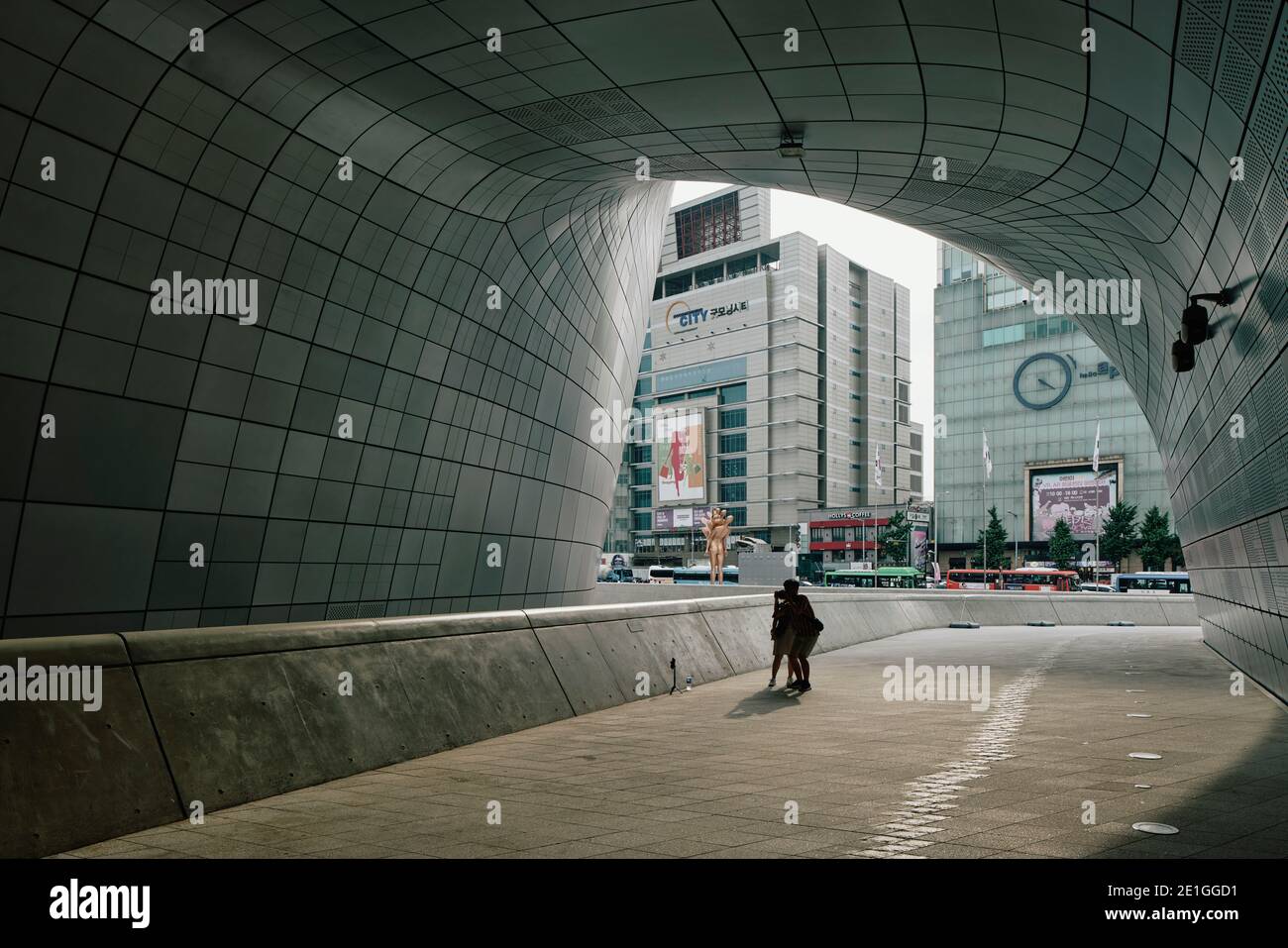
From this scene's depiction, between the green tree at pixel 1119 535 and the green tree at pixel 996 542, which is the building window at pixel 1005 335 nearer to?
the green tree at pixel 996 542

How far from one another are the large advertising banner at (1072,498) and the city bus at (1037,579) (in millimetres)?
27960

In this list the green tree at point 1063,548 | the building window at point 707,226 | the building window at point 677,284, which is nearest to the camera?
the green tree at point 1063,548

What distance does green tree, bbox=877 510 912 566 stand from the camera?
115 m

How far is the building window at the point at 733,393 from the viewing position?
138 metres

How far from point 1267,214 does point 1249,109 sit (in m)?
1.18

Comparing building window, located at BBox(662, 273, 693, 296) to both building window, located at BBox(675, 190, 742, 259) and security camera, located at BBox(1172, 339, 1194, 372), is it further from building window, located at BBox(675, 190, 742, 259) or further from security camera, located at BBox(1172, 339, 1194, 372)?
security camera, located at BBox(1172, 339, 1194, 372)

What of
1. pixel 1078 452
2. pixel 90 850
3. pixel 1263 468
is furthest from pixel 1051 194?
pixel 1078 452

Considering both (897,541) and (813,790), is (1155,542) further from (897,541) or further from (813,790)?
(813,790)

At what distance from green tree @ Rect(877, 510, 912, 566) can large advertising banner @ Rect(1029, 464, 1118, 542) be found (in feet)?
47.2

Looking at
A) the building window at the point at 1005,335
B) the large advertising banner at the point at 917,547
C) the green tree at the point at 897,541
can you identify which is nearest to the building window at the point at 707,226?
the building window at the point at 1005,335

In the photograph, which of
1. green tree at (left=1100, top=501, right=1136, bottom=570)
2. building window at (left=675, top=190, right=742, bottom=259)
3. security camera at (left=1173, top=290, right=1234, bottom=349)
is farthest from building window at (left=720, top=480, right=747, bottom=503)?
security camera at (left=1173, top=290, right=1234, bottom=349)

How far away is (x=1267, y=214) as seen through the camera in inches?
360

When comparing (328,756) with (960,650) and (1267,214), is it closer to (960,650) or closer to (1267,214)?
(1267,214)

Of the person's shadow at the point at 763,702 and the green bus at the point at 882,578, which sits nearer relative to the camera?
the person's shadow at the point at 763,702
